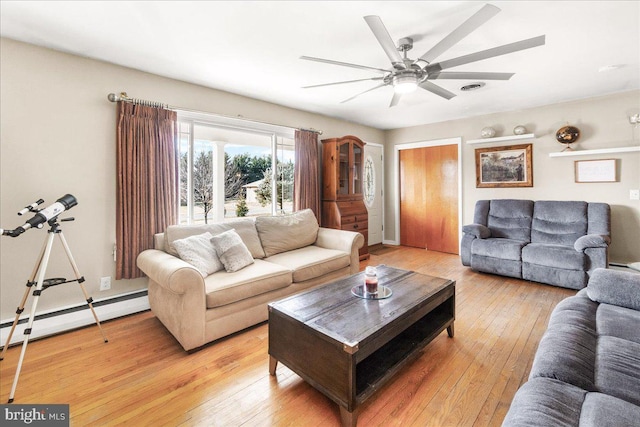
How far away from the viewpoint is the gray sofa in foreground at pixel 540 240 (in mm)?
3240

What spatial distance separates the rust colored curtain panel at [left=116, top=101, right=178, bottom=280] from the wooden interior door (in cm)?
430

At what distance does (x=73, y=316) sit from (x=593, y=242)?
528cm

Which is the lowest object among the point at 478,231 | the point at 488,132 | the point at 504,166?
the point at 478,231

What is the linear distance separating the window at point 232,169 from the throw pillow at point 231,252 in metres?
0.79

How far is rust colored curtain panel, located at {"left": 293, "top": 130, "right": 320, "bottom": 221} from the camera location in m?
4.25

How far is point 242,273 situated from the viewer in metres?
2.55

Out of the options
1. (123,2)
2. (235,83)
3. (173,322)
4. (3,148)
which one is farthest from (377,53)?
(3,148)

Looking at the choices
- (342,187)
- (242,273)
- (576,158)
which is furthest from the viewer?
(342,187)

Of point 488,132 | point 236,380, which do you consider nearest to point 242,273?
point 236,380

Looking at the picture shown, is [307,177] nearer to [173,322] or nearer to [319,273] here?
[319,273]

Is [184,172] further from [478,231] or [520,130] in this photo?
[520,130]

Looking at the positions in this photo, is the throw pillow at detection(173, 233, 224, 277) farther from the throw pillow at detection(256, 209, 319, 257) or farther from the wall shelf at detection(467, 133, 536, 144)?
the wall shelf at detection(467, 133, 536, 144)

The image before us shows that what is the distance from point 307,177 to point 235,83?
65.0 inches

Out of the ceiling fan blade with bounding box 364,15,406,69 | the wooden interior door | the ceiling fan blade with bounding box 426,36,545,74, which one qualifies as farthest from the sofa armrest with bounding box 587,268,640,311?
the wooden interior door
